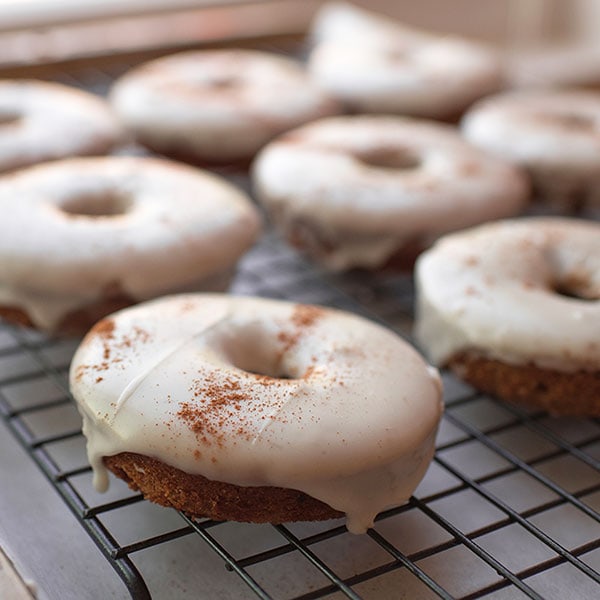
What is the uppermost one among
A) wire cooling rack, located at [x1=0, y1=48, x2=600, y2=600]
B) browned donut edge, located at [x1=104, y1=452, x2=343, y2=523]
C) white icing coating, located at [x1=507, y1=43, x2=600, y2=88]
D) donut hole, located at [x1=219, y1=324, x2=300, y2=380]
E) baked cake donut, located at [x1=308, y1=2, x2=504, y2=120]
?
baked cake donut, located at [x1=308, y1=2, x2=504, y2=120]

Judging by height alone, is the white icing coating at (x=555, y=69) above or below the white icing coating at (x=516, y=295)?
above

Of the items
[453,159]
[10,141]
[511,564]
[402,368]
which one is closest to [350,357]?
[402,368]

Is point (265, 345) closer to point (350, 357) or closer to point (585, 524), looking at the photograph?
point (350, 357)

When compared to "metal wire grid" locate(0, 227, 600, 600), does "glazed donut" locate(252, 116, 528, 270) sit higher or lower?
higher

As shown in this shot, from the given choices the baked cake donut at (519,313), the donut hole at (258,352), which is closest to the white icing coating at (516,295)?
the baked cake donut at (519,313)

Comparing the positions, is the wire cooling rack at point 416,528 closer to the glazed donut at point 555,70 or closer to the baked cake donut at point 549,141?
the baked cake donut at point 549,141

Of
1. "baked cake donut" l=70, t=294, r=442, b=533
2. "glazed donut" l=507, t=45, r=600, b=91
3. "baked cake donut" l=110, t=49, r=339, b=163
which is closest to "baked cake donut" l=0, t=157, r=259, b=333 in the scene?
"baked cake donut" l=70, t=294, r=442, b=533

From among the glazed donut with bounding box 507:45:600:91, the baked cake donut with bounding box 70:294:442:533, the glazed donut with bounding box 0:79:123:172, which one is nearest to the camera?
the baked cake donut with bounding box 70:294:442:533

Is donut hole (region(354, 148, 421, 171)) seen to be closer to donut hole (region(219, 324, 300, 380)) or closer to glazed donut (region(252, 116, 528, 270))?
glazed donut (region(252, 116, 528, 270))
